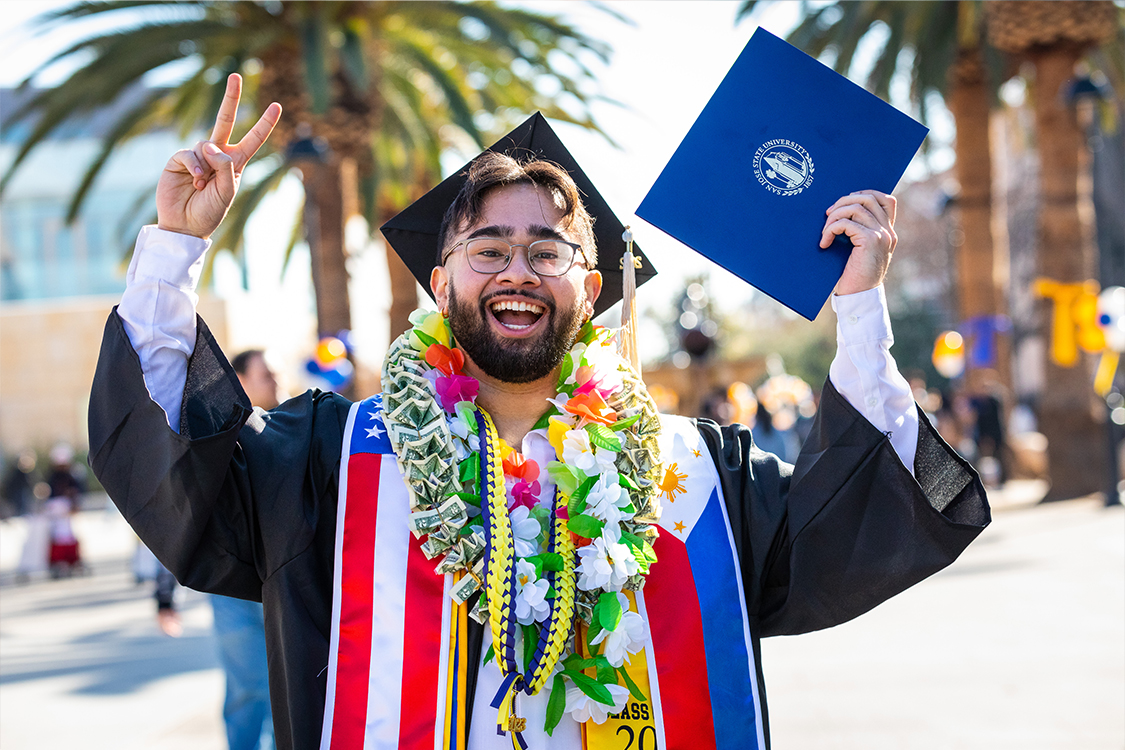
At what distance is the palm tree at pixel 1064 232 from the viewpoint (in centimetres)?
1281

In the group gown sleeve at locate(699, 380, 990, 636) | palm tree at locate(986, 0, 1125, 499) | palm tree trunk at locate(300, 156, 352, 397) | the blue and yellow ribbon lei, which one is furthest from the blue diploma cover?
palm tree at locate(986, 0, 1125, 499)

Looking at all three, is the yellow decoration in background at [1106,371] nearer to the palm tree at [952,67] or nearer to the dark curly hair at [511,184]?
the palm tree at [952,67]

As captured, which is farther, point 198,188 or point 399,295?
point 399,295

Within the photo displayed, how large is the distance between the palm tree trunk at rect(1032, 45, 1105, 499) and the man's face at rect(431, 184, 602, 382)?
11.6m

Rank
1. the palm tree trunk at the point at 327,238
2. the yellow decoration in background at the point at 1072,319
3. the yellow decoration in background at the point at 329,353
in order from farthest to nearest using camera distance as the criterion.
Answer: the yellow decoration in background at the point at 1072,319
the palm tree trunk at the point at 327,238
the yellow decoration in background at the point at 329,353

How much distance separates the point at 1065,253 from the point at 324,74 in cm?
861

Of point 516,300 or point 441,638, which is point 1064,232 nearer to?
point 516,300

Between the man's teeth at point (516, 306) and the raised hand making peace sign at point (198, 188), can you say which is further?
the man's teeth at point (516, 306)

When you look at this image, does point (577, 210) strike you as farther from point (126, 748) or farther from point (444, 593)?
point (126, 748)

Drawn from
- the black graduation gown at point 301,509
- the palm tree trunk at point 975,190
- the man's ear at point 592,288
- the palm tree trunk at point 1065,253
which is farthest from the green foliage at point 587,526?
the palm tree trunk at point 975,190

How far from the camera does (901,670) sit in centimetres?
615

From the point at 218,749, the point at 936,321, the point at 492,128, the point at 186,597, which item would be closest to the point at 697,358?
the point at 492,128

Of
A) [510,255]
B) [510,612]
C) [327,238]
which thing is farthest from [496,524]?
[327,238]

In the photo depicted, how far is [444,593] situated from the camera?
2.44 meters
